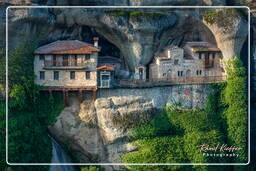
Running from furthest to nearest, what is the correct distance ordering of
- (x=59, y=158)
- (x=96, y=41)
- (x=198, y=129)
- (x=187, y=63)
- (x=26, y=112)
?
(x=187, y=63), (x=198, y=129), (x=59, y=158), (x=96, y=41), (x=26, y=112)

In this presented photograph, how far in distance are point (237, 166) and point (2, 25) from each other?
7.71 metres

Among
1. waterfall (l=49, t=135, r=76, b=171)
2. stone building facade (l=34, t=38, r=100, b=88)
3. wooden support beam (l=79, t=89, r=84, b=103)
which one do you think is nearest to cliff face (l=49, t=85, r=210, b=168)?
wooden support beam (l=79, t=89, r=84, b=103)

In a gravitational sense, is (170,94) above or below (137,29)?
below

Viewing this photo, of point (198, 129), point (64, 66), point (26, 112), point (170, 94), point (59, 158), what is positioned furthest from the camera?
point (170, 94)

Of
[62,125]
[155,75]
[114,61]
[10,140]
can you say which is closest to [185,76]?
[155,75]

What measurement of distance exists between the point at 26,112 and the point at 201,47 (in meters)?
5.31

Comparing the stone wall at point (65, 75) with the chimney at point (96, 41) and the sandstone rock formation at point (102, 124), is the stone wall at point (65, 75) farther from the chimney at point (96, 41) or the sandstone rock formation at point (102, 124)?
the sandstone rock formation at point (102, 124)

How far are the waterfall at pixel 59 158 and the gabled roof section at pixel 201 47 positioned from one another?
187 inches

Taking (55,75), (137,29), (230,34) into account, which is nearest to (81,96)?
(55,75)

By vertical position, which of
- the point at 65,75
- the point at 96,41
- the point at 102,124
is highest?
the point at 96,41

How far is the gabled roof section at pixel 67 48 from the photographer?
57.6 feet

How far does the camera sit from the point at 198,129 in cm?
1798

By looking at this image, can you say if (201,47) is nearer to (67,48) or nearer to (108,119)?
(108,119)

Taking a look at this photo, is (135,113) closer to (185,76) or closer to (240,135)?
(185,76)
